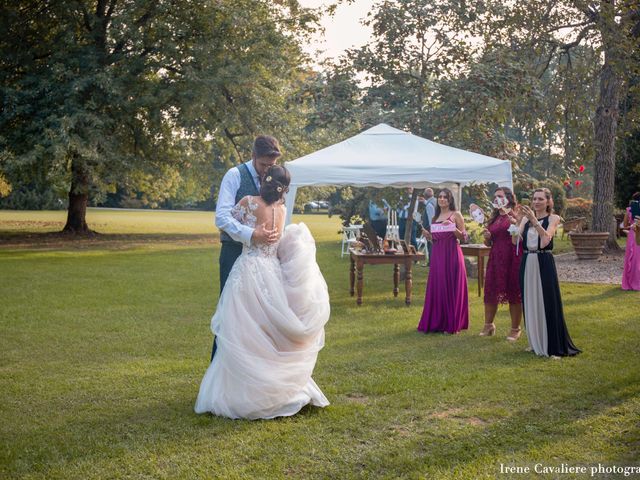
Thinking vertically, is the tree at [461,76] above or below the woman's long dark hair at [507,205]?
above

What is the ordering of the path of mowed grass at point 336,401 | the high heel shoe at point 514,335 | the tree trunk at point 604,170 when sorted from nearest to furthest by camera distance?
the path of mowed grass at point 336,401 → the high heel shoe at point 514,335 → the tree trunk at point 604,170

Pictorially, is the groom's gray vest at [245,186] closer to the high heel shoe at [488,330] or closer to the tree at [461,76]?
the high heel shoe at [488,330]

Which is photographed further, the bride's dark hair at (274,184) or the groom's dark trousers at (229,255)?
the groom's dark trousers at (229,255)

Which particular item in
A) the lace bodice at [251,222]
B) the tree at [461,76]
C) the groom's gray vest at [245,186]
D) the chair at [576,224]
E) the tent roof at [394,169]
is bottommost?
the chair at [576,224]

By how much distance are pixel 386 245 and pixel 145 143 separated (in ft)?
53.5

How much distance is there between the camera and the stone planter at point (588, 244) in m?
19.7

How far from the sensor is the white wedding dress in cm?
561

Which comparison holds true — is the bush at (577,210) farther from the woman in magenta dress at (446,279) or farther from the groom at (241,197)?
the groom at (241,197)

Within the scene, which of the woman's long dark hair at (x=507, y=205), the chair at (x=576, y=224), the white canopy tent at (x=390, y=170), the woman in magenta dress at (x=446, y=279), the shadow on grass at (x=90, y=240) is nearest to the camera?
the woman's long dark hair at (x=507, y=205)

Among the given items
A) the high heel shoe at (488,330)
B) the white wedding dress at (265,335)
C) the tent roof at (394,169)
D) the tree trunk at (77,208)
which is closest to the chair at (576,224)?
the tent roof at (394,169)

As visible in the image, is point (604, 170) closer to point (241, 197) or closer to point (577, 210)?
point (577, 210)

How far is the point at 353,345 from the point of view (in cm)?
880

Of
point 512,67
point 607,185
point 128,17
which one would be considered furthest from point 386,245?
point 128,17

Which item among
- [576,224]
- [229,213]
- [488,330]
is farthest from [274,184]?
[576,224]
